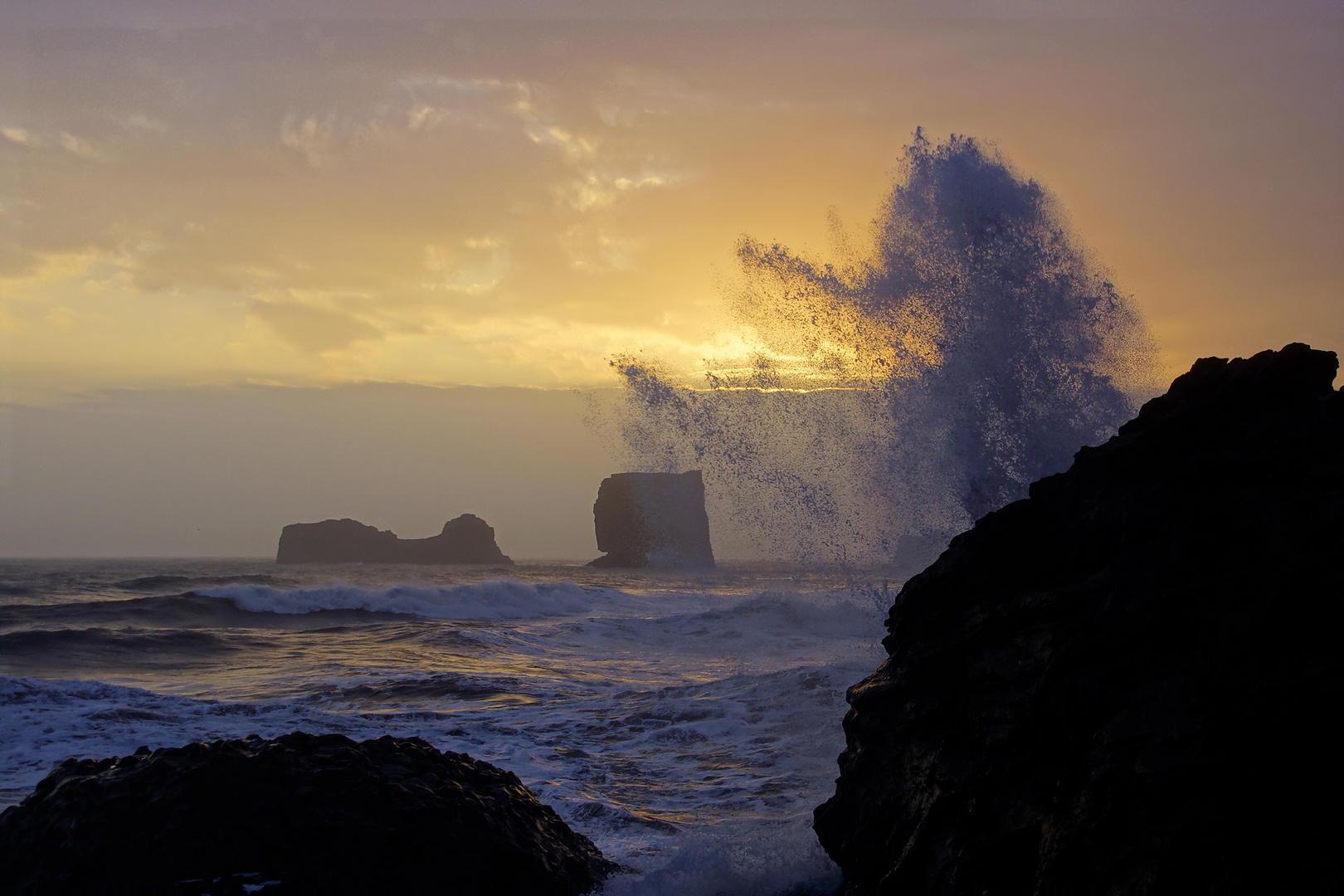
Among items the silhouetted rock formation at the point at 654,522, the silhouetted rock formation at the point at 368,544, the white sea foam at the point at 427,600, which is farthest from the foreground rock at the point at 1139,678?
the silhouetted rock formation at the point at 368,544

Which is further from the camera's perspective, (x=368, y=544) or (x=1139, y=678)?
(x=368, y=544)

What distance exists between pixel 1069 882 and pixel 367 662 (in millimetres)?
12572

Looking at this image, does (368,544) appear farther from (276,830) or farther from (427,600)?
(276,830)

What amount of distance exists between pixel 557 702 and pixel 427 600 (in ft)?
56.0

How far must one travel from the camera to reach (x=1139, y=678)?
3137mm

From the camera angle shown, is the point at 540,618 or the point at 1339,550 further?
the point at 540,618

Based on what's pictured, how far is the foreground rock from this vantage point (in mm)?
2693

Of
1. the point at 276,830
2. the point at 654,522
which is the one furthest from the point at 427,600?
the point at 654,522

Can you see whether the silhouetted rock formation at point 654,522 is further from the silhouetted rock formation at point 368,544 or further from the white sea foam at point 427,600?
the white sea foam at point 427,600

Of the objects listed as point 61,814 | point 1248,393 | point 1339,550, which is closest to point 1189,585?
point 1339,550

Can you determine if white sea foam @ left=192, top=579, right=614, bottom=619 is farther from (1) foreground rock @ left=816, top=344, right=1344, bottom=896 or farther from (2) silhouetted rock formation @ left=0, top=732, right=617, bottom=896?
(1) foreground rock @ left=816, top=344, right=1344, bottom=896

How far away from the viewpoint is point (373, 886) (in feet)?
13.4

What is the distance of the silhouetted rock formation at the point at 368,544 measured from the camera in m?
100

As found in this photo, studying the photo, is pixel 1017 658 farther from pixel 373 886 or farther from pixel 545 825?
pixel 373 886
